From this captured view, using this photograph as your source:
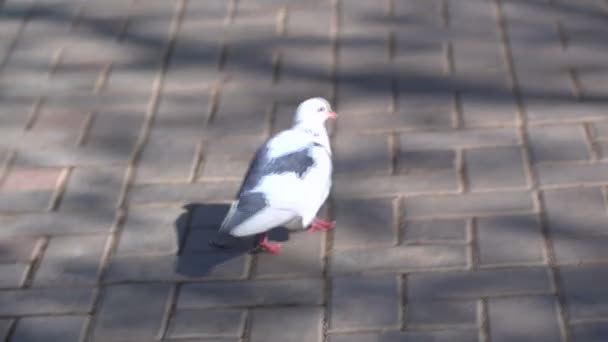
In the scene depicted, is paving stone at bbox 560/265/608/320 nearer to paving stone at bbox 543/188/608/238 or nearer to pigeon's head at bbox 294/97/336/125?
paving stone at bbox 543/188/608/238

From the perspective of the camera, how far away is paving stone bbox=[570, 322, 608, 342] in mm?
4316

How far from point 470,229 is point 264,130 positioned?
4.45 ft

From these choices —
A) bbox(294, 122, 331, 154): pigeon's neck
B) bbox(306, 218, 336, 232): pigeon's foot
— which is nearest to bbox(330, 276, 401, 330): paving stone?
bbox(306, 218, 336, 232): pigeon's foot

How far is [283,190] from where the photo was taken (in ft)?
15.8

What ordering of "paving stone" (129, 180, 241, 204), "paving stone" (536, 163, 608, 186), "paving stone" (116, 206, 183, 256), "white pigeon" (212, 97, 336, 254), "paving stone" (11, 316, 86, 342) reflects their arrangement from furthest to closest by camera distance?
"paving stone" (129, 180, 241, 204) < "paving stone" (536, 163, 608, 186) < "paving stone" (116, 206, 183, 256) < "white pigeon" (212, 97, 336, 254) < "paving stone" (11, 316, 86, 342)

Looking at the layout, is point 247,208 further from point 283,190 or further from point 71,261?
point 71,261

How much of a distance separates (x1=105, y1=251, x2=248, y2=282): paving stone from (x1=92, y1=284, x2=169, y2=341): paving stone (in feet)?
0.24

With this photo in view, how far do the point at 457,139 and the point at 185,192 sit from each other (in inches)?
51.6

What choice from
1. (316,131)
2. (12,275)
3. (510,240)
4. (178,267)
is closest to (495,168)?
(510,240)

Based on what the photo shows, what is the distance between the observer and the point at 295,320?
4.61m

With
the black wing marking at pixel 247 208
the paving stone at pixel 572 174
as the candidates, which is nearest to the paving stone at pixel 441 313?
the black wing marking at pixel 247 208

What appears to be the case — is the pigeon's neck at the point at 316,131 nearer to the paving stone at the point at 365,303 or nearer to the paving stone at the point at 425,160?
the paving stone at the point at 425,160

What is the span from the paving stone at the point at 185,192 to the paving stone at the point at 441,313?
1.19m

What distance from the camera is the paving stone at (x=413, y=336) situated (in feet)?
14.5
